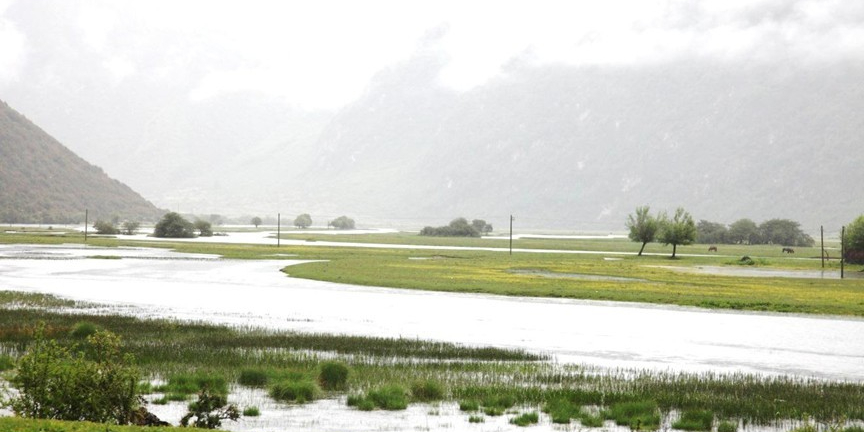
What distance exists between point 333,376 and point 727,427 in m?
9.59

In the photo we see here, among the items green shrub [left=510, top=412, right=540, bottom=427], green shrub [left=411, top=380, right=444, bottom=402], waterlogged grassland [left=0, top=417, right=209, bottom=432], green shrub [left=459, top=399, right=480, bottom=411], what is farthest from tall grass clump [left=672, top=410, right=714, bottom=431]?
waterlogged grassland [left=0, top=417, right=209, bottom=432]

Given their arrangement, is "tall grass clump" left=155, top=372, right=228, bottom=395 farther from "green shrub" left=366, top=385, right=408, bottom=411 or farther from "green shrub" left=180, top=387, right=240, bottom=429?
"green shrub" left=366, top=385, right=408, bottom=411

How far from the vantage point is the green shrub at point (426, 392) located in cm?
2264

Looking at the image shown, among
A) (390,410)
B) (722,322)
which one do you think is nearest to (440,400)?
(390,410)

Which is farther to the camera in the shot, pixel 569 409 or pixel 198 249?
pixel 198 249

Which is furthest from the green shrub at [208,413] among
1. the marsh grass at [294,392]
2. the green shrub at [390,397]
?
the green shrub at [390,397]

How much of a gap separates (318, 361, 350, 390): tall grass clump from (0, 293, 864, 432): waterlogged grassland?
18 cm

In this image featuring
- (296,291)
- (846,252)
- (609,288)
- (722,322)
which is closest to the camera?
(722,322)

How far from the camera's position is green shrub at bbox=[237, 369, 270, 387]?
78.3 feet

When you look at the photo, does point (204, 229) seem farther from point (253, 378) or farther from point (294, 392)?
point (294, 392)

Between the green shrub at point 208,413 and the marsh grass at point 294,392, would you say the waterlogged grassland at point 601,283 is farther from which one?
the green shrub at point 208,413

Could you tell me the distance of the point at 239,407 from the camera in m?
20.8

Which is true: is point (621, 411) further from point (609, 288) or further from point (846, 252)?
point (846, 252)

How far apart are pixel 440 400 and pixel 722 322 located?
24427mm
